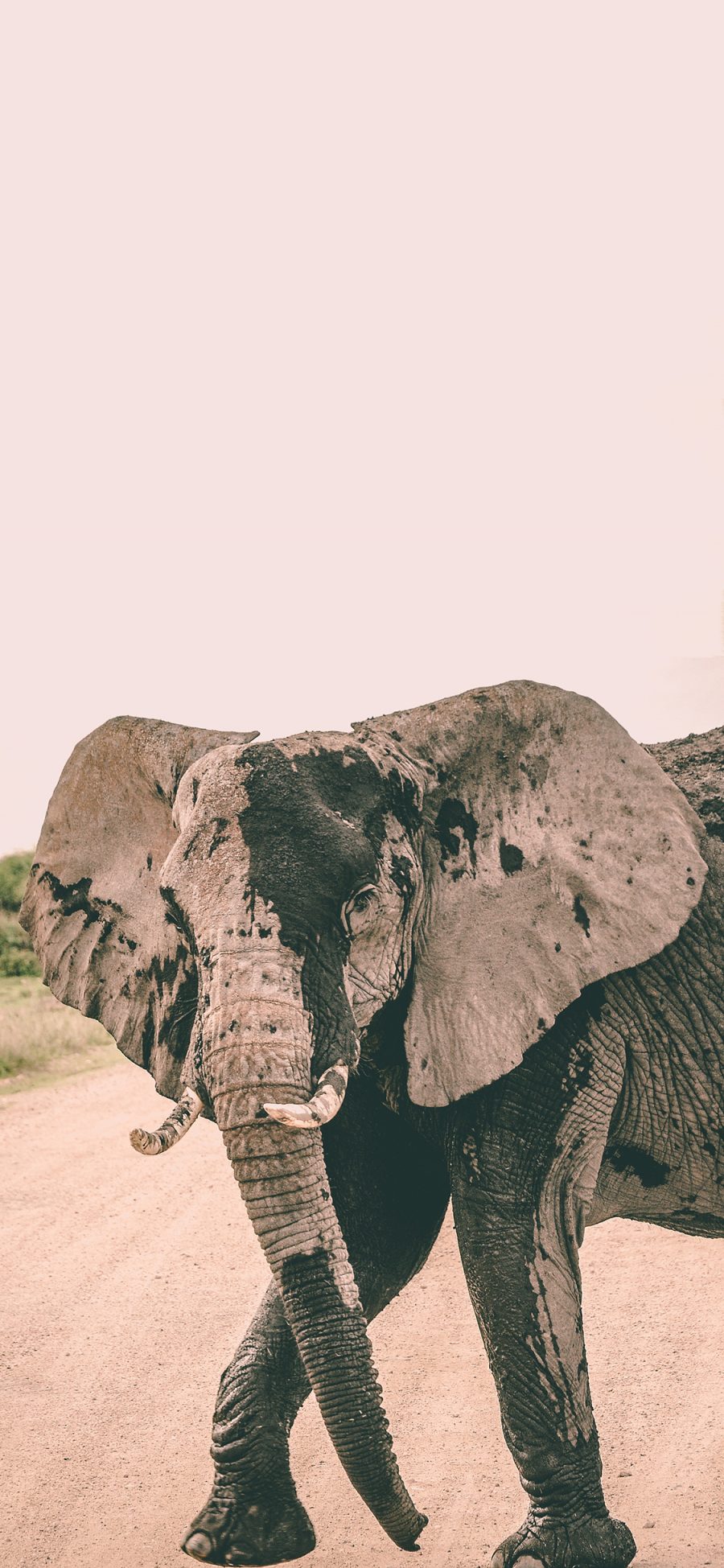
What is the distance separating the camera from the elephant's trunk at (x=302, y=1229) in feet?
15.9

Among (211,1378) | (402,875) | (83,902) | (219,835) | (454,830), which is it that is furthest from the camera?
(211,1378)

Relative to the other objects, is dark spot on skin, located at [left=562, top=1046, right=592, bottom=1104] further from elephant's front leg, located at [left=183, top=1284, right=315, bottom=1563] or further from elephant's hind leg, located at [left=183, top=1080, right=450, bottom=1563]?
elephant's front leg, located at [left=183, top=1284, right=315, bottom=1563]

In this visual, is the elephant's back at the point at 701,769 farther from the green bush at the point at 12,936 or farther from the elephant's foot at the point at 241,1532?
the green bush at the point at 12,936

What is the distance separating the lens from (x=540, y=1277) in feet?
19.0

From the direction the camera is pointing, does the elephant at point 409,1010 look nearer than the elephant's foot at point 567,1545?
Yes

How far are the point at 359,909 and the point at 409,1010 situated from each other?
0.60m

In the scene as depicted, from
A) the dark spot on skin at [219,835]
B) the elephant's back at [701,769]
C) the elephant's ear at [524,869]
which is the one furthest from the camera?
the elephant's back at [701,769]

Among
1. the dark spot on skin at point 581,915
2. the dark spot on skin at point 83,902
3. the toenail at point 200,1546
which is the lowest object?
the toenail at point 200,1546

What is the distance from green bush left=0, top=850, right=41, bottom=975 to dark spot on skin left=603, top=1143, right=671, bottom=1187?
13021mm

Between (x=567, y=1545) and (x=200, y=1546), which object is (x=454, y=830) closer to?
(x=567, y=1545)

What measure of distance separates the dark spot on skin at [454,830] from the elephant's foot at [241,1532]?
9.28ft

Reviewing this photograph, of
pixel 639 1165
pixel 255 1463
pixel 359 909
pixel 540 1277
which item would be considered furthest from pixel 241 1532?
pixel 359 909

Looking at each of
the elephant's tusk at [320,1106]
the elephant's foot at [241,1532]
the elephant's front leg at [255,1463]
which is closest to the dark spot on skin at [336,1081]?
the elephant's tusk at [320,1106]

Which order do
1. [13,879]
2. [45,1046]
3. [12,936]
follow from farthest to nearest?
[13,879]
[12,936]
[45,1046]
